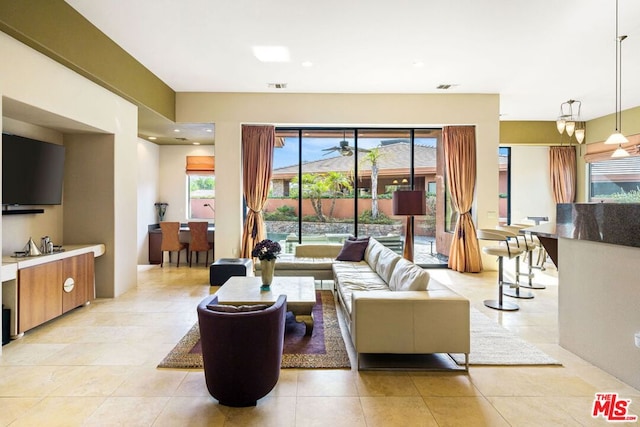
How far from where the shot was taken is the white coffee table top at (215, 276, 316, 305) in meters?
3.51

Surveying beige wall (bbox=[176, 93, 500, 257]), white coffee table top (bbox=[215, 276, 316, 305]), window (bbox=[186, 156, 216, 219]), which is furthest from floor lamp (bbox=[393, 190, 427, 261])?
window (bbox=[186, 156, 216, 219])

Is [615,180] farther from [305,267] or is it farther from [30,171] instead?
[30,171]

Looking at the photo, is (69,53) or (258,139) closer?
(69,53)

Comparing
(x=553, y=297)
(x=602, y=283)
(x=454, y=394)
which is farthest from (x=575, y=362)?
(x=553, y=297)

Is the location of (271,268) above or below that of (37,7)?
below

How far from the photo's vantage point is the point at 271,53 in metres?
4.82

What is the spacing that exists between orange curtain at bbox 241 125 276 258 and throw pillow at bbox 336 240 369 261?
1.81 meters

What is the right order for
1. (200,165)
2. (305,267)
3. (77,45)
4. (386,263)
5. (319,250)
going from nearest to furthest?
1. (77,45)
2. (386,263)
3. (305,267)
4. (319,250)
5. (200,165)

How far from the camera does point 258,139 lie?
6.67 metres

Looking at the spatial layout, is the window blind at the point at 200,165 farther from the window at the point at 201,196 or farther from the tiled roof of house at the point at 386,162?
the tiled roof of house at the point at 386,162

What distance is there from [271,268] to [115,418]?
1.92m

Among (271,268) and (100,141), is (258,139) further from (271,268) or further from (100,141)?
(271,268)

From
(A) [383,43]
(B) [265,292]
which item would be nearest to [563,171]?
(A) [383,43]

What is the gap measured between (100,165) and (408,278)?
4335 mm
